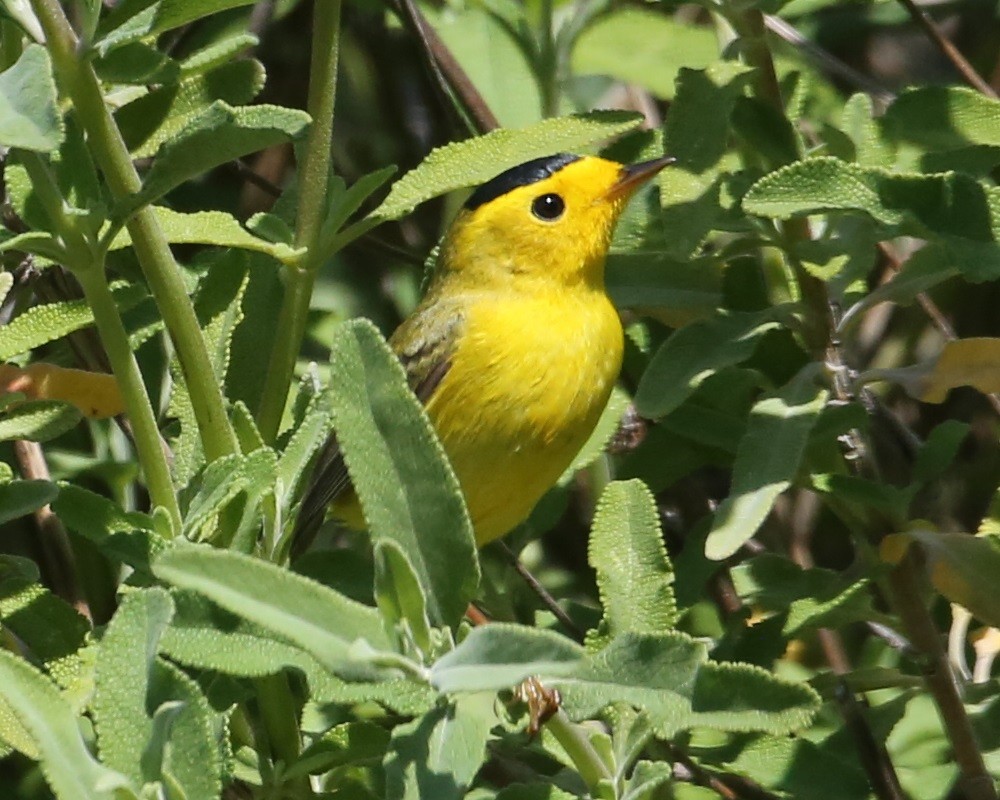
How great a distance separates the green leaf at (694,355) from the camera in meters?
2.17

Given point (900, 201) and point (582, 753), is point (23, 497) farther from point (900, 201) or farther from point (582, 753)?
point (900, 201)

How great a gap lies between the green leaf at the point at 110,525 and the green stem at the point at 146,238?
0.07 metres

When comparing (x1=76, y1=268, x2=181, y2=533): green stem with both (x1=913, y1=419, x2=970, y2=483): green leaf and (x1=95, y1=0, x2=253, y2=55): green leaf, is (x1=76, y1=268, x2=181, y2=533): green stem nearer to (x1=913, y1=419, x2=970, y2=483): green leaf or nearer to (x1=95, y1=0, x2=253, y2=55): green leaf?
(x1=95, y1=0, x2=253, y2=55): green leaf

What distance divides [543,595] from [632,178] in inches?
27.6

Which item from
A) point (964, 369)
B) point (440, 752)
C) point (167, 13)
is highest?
point (167, 13)

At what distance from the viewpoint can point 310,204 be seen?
2.01 metres

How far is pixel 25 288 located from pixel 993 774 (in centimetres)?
154

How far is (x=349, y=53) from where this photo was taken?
4090 millimetres

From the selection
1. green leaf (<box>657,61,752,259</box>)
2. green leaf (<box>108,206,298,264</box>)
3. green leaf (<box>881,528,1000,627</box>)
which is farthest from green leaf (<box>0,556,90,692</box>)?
green leaf (<box>881,528,1000,627</box>)

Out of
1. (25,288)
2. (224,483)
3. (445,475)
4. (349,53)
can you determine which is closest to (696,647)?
(445,475)

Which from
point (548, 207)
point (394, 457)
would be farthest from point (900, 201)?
point (548, 207)

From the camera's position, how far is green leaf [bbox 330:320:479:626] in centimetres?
152

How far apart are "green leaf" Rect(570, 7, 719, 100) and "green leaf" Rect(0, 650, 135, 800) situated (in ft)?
5.63

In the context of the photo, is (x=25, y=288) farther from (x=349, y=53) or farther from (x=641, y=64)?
(x=349, y=53)
